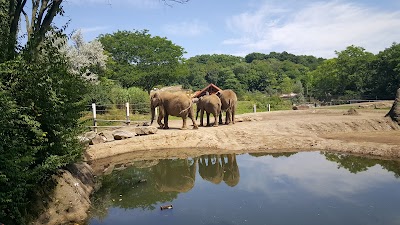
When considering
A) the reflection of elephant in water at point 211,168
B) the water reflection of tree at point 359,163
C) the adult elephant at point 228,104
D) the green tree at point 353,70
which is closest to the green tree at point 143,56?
the adult elephant at point 228,104

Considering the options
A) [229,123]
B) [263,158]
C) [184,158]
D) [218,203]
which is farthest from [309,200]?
[229,123]

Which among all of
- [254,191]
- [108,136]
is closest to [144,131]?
[108,136]

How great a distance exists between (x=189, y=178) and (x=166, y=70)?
26.7 m

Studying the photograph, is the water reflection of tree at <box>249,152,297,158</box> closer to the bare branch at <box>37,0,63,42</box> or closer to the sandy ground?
the sandy ground

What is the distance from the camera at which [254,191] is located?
8.41m

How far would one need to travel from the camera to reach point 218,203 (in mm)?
7641

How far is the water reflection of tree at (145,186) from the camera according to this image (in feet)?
26.0

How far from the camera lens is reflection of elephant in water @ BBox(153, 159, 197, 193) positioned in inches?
364

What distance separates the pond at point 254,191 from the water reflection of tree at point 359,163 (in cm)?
3

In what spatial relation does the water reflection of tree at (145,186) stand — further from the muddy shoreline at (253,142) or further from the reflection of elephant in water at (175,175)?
the muddy shoreline at (253,142)

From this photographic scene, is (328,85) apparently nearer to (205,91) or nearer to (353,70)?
(353,70)

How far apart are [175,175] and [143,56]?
88.8 ft

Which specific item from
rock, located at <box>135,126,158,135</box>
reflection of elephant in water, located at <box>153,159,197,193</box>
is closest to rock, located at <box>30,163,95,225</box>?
reflection of elephant in water, located at <box>153,159,197,193</box>

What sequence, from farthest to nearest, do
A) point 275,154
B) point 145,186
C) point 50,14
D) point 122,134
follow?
1. point 122,134
2. point 275,154
3. point 145,186
4. point 50,14
